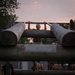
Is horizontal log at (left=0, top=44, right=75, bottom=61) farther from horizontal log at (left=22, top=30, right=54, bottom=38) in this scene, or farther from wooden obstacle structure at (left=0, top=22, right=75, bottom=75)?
horizontal log at (left=22, top=30, right=54, bottom=38)

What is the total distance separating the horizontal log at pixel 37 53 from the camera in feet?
13.8

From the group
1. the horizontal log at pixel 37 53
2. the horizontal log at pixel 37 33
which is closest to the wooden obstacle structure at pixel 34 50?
the horizontal log at pixel 37 53

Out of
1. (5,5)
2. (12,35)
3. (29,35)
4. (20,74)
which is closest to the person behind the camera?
(12,35)

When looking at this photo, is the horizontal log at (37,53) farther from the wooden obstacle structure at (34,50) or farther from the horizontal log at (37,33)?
the horizontal log at (37,33)

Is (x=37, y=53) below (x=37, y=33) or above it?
above

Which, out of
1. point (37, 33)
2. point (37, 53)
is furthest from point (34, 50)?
point (37, 33)

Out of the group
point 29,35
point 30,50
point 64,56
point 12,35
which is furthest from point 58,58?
point 29,35

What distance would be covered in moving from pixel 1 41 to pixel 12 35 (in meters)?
0.15

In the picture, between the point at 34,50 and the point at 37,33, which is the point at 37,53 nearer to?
the point at 34,50

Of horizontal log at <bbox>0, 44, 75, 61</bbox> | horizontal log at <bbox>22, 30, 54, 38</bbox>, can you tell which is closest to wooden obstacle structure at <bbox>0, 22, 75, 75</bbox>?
horizontal log at <bbox>0, 44, 75, 61</bbox>

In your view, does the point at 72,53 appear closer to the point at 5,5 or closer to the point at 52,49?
the point at 52,49

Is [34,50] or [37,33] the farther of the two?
[37,33]

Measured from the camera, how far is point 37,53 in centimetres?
420

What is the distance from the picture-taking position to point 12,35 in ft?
13.7
